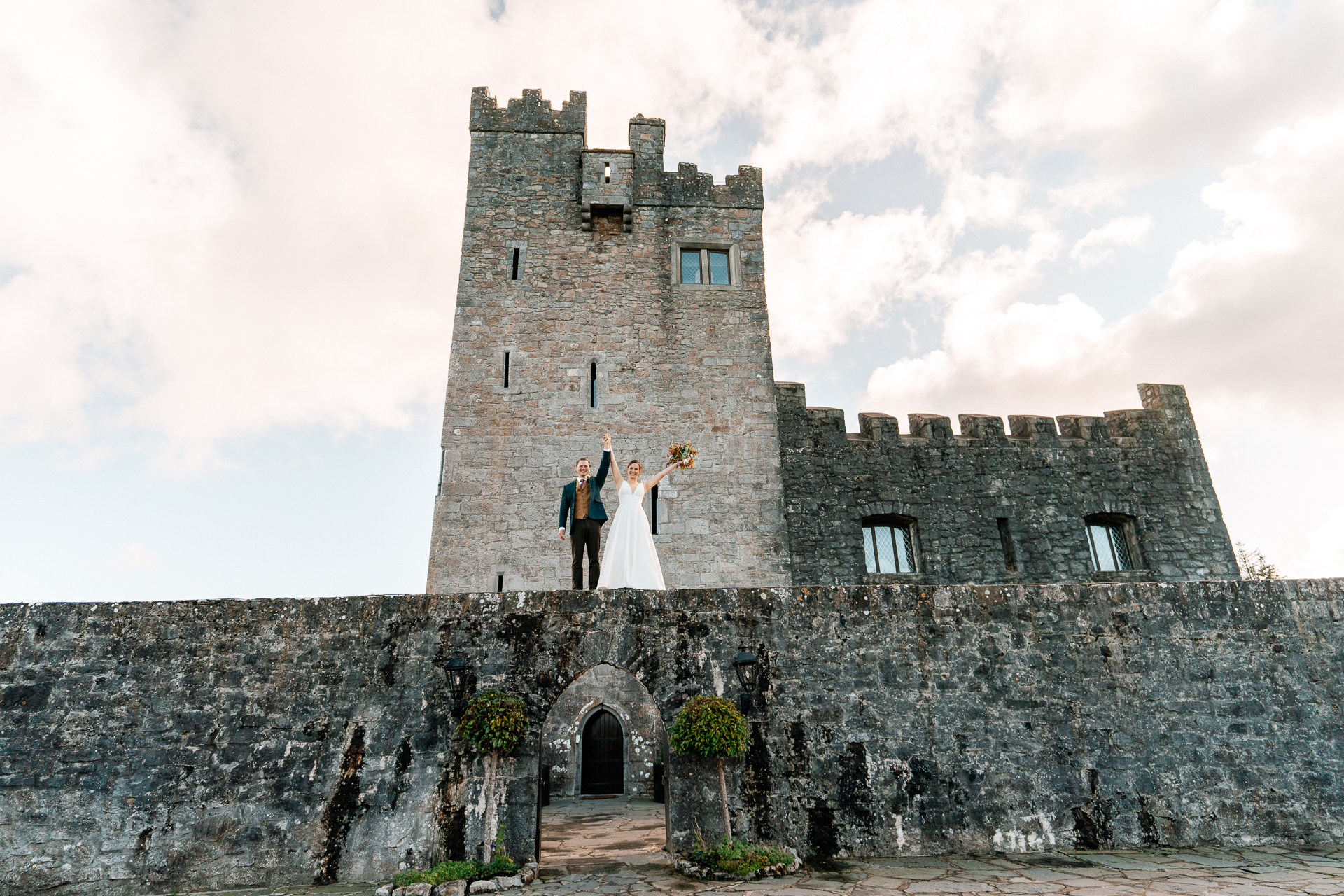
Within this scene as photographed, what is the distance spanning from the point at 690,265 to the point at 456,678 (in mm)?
10385

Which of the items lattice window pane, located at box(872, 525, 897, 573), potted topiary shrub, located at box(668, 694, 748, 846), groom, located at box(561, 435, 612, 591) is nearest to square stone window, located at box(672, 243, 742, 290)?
lattice window pane, located at box(872, 525, 897, 573)

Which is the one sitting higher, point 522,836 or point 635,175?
point 635,175

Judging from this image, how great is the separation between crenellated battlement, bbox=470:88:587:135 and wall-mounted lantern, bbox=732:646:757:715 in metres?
12.3

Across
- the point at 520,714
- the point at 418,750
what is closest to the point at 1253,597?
the point at 520,714

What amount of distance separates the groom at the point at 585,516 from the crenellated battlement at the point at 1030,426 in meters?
6.57

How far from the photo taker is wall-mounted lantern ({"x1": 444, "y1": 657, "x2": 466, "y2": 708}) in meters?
6.09

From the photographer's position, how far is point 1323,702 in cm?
657

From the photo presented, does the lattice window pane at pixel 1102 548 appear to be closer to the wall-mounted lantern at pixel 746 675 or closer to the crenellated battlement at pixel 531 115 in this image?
the wall-mounted lantern at pixel 746 675

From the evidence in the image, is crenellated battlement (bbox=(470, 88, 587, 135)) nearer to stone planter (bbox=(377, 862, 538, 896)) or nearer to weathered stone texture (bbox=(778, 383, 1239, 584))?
weathered stone texture (bbox=(778, 383, 1239, 584))

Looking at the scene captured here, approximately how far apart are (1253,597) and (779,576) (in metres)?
6.67

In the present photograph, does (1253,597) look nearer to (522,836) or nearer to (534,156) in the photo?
(522,836)

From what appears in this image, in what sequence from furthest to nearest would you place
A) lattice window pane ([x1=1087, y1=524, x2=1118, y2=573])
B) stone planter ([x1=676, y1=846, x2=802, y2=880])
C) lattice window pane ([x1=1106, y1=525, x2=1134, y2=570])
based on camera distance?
1. lattice window pane ([x1=1106, y1=525, x2=1134, y2=570])
2. lattice window pane ([x1=1087, y1=524, x2=1118, y2=573])
3. stone planter ([x1=676, y1=846, x2=802, y2=880])

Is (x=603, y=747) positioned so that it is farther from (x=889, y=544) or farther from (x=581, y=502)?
(x=889, y=544)

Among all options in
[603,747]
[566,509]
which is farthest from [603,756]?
[566,509]
